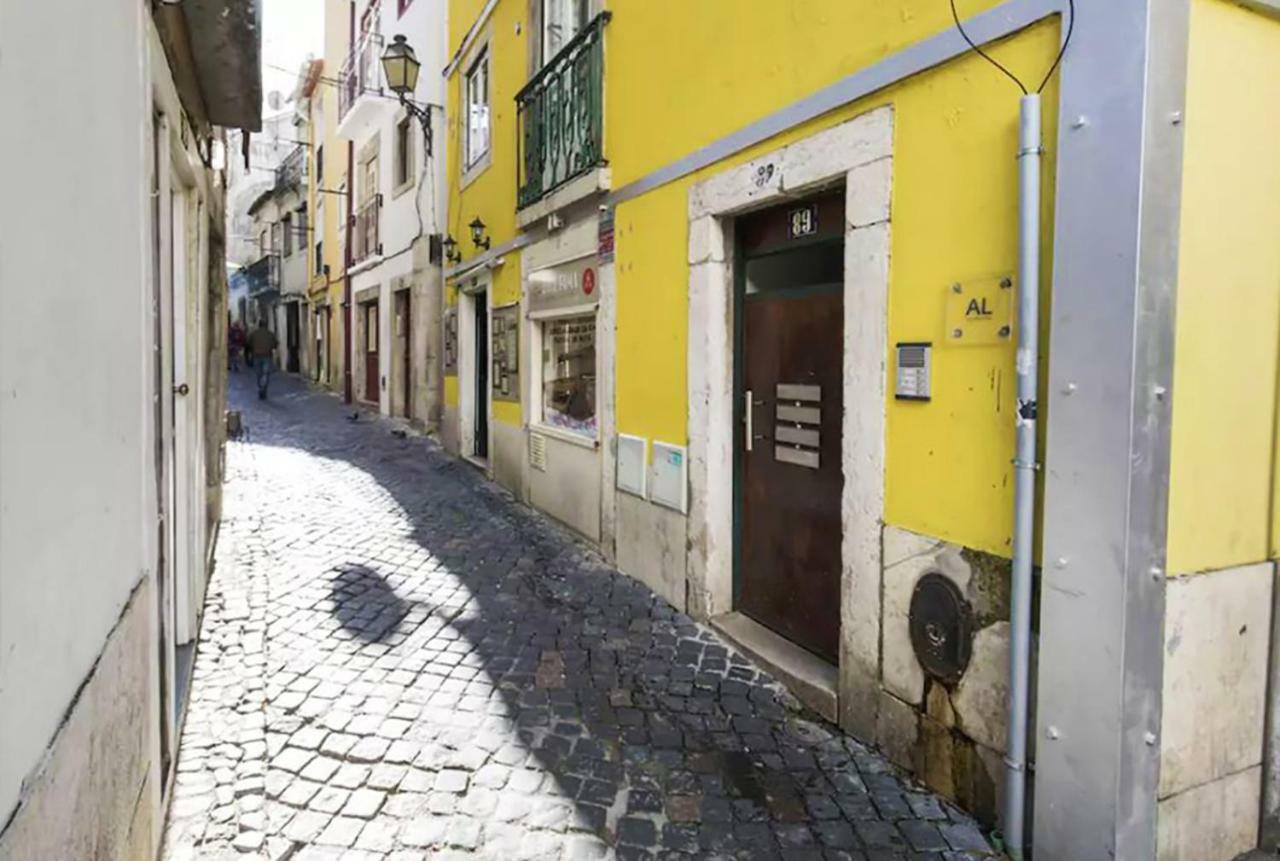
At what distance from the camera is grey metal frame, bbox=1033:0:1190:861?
2.40 m

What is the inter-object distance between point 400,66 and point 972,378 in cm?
993

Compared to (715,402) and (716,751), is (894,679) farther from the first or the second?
(715,402)

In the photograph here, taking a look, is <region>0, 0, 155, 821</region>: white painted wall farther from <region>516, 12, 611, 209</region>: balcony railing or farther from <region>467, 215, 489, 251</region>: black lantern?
<region>467, 215, 489, 251</region>: black lantern

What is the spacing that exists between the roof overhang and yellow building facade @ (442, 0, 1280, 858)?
2.39m

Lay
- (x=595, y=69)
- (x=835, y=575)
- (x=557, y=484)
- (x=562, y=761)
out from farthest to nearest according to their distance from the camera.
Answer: (x=557, y=484) → (x=595, y=69) → (x=835, y=575) → (x=562, y=761)

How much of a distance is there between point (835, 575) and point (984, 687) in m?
1.16

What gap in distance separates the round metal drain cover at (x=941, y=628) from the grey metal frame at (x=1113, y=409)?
411 millimetres

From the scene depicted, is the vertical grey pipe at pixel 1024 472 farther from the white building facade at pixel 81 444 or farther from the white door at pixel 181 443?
the white door at pixel 181 443

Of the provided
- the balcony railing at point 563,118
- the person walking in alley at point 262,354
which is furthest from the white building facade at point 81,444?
the person walking in alley at point 262,354

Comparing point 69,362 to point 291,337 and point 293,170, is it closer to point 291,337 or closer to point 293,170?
point 293,170

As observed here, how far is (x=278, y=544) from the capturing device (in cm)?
662

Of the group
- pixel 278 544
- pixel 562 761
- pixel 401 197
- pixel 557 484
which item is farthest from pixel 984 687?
pixel 401 197

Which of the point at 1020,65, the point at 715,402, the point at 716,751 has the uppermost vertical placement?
the point at 1020,65

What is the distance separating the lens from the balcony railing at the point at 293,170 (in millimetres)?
25366
